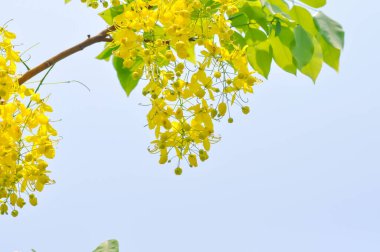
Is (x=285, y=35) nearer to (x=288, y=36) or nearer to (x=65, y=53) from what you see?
(x=288, y=36)

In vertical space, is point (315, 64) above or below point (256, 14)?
below

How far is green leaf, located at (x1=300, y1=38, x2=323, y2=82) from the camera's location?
5.21 feet

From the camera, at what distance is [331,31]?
152cm

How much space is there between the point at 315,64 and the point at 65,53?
62 cm

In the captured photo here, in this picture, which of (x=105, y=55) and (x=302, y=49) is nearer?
(x=302, y=49)

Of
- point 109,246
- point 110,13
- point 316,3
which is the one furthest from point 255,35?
point 109,246

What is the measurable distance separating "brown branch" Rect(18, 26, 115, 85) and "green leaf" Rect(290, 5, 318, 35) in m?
0.46

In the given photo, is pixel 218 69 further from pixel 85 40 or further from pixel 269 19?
pixel 85 40

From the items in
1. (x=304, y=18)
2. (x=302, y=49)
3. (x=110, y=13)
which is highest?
(x=110, y=13)

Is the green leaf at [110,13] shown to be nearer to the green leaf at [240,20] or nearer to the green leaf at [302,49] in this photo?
the green leaf at [240,20]

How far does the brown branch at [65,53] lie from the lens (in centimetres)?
163

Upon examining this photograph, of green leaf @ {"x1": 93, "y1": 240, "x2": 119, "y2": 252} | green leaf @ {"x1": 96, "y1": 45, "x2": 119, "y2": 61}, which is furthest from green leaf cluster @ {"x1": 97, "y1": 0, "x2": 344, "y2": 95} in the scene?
green leaf @ {"x1": 93, "y1": 240, "x2": 119, "y2": 252}

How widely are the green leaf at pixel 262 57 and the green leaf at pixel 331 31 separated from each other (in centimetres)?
17

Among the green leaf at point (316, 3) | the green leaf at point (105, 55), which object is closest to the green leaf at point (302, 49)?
the green leaf at point (316, 3)
